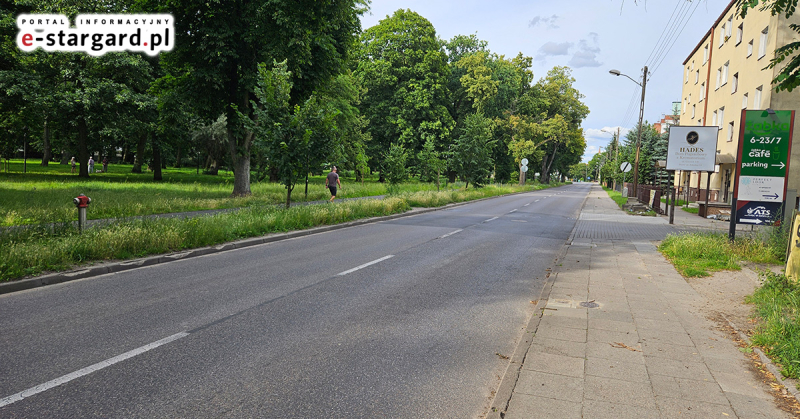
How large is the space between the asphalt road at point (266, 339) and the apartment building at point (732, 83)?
2046cm

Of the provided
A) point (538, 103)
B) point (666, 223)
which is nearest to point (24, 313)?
point (666, 223)

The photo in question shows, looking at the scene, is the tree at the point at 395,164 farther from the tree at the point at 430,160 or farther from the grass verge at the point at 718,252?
the grass verge at the point at 718,252

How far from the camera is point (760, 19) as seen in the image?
83.3ft

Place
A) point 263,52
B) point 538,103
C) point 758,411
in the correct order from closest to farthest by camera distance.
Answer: point 758,411
point 263,52
point 538,103

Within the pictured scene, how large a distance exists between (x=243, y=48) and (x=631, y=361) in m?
19.4

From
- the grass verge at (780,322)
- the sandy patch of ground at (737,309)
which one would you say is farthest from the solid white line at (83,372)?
the grass verge at (780,322)

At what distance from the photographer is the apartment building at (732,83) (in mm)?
22734

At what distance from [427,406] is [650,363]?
7.46ft

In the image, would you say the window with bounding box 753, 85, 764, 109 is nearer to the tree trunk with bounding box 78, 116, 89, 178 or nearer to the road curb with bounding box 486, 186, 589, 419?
the road curb with bounding box 486, 186, 589, 419

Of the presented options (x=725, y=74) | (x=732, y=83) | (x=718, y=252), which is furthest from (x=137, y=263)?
(x=725, y=74)

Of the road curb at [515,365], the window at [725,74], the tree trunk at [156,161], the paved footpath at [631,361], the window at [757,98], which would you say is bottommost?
the road curb at [515,365]

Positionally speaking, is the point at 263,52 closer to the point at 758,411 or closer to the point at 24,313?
the point at 24,313

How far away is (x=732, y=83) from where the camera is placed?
2955cm

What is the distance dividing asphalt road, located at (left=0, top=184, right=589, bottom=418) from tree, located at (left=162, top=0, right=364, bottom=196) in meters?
10.8
